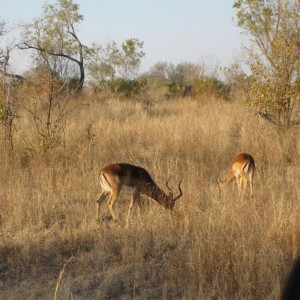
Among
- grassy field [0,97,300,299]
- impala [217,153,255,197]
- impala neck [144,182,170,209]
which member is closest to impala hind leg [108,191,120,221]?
grassy field [0,97,300,299]

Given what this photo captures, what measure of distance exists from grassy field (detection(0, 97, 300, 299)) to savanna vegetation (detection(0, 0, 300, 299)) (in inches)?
0.6

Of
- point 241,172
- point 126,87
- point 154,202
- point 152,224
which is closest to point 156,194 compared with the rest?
point 154,202

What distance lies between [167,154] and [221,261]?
19.8 feet

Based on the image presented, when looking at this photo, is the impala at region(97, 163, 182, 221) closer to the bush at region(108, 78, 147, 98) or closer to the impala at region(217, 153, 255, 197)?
the impala at region(217, 153, 255, 197)

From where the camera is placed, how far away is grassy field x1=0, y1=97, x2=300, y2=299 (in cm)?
417

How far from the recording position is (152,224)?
18.3ft

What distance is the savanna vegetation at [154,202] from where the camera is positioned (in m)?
4.24

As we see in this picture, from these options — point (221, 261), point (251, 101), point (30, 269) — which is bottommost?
point (30, 269)

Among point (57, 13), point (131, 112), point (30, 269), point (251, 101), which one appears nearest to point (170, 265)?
point (30, 269)

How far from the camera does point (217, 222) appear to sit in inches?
199

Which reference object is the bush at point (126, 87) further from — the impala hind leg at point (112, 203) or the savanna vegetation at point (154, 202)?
the impala hind leg at point (112, 203)

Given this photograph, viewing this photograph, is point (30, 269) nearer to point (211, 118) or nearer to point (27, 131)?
point (27, 131)

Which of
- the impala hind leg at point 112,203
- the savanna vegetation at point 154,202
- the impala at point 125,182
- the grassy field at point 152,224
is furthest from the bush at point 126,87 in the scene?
the impala hind leg at point 112,203

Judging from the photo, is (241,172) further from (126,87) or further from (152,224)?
(126,87)
